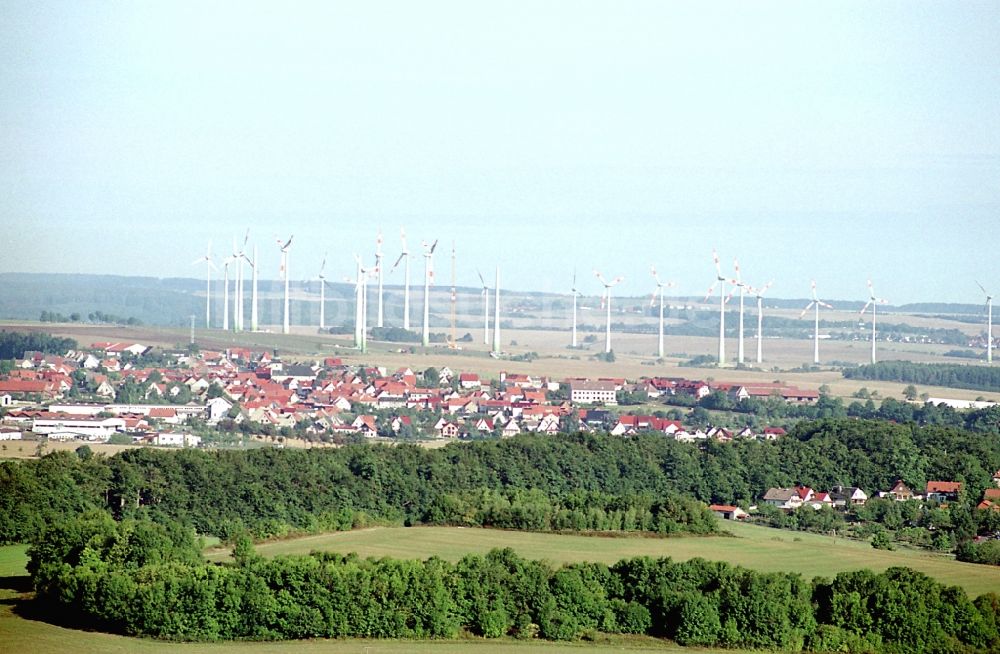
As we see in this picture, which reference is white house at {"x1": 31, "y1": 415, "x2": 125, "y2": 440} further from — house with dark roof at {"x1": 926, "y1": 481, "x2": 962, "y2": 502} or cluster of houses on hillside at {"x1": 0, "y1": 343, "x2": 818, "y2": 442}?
house with dark roof at {"x1": 926, "y1": 481, "x2": 962, "y2": 502}

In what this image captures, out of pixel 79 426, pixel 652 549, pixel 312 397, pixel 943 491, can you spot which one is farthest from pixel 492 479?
pixel 312 397

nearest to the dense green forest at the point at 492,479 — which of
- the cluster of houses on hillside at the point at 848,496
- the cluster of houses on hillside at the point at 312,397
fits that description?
the cluster of houses on hillside at the point at 848,496

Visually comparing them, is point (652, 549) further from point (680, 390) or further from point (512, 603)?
point (680, 390)

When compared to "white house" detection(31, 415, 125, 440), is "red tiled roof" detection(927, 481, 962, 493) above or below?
below

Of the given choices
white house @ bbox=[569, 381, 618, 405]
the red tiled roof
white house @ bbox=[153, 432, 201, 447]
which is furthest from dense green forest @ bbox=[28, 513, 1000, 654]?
white house @ bbox=[569, 381, 618, 405]

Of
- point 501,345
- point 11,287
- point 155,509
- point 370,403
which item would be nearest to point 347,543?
point 155,509

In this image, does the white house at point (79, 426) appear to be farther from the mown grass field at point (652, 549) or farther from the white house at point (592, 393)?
the white house at point (592, 393)
